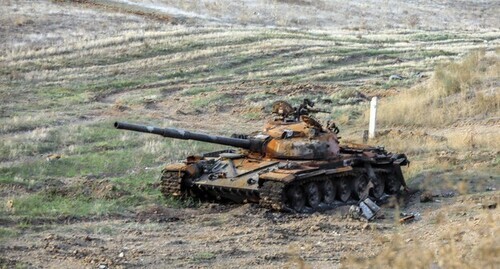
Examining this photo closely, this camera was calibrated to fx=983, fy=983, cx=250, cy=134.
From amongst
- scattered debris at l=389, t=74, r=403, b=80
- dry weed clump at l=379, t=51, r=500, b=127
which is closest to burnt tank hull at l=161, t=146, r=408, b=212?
dry weed clump at l=379, t=51, r=500, b=127

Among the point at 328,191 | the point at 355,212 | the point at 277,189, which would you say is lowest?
the point at 328,191

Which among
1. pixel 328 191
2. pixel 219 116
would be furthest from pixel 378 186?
pixel 219 116

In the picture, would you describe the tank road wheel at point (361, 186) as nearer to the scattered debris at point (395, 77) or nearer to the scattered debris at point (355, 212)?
the scattered debris at point (355, 212)

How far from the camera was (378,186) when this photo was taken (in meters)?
18.9

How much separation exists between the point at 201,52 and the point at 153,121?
13703mm

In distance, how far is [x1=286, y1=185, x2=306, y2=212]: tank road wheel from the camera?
54.7ft

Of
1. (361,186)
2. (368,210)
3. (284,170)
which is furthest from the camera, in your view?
(361,186)

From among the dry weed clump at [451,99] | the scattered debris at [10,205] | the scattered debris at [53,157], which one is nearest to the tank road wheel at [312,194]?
the scattered debris at [10,205]

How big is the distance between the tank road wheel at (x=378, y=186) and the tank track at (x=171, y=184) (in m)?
3.73

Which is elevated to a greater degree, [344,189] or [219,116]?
[344,189]

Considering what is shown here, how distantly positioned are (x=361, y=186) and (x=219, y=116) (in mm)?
12549

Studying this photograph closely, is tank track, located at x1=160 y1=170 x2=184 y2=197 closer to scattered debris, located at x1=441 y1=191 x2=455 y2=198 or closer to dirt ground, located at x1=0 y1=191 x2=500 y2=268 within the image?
dirt ground, located at x1=0 y1=191 x2=500 y2=268

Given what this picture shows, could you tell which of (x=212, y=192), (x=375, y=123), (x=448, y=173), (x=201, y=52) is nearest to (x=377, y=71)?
(x=201, y=52)

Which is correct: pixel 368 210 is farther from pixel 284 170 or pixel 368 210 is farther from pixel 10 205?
pixel 10 205
